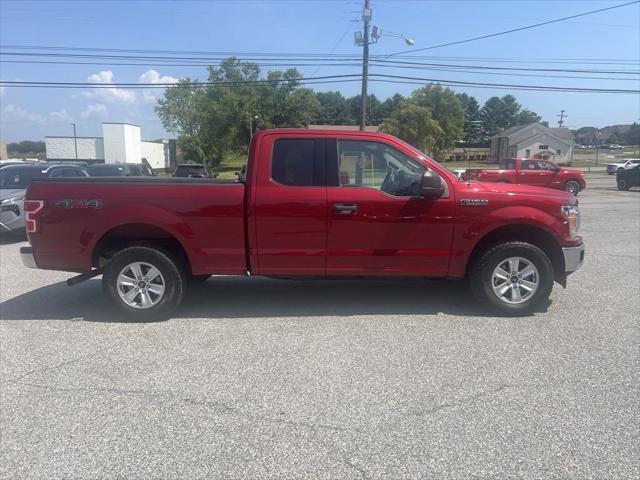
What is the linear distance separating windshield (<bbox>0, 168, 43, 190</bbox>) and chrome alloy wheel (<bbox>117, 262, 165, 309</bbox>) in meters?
8.00

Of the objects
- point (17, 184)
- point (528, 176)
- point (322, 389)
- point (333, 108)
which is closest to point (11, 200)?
point (17, 184)

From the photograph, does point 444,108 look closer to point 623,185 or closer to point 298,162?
point 623,185

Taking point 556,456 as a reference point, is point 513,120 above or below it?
above

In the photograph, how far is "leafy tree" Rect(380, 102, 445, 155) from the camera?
53656 mm

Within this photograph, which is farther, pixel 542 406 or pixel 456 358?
pixel 456 358

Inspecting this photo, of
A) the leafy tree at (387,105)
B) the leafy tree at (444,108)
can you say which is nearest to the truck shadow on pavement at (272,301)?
the leafy tree at (444,108)

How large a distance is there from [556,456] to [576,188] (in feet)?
78.7

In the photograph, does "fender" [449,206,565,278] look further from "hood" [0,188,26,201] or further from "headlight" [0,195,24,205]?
"hood" [0,188,26,201]

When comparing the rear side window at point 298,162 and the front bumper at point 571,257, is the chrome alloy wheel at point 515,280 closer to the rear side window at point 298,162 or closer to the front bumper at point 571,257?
the front bumper at point 571,257

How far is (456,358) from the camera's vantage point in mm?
4414

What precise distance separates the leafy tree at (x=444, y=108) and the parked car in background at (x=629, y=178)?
137 feet

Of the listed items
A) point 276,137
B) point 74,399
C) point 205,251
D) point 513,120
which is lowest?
point 74,399

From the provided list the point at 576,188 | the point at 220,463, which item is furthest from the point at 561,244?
the point at 576,188

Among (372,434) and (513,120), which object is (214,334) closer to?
(372,434)
